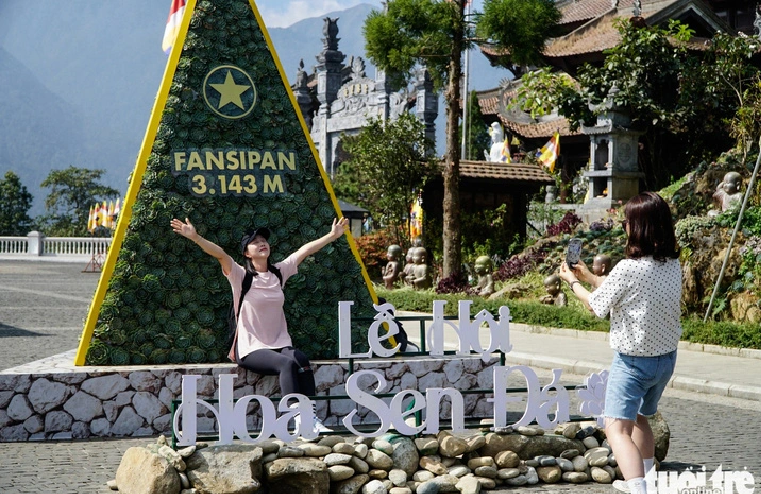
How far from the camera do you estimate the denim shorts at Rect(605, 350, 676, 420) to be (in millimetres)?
5180

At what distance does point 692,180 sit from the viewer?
867 inches

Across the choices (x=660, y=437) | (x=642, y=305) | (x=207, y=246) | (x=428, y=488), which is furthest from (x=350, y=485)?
(x=207, y=246)

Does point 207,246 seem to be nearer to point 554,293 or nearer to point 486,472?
point 486,472

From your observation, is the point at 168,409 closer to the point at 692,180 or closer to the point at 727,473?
the point at 727,473

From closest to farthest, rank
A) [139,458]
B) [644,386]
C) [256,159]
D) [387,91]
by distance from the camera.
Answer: [644,386] → [139,458] → [256,159] → [387,91]

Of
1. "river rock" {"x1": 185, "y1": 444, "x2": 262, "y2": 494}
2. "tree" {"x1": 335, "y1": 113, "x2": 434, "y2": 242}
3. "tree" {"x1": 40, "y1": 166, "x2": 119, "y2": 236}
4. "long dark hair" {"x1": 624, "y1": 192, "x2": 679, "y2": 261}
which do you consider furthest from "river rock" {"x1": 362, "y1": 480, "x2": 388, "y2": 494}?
"tree" {"x1": 40, "y1": 166, "x2": 119, "y2": 236}

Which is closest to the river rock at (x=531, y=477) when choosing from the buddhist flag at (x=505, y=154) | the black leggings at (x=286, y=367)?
the black leggings at (x=286, y=367)

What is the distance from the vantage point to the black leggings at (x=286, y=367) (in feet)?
23.7

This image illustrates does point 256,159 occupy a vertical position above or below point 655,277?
above

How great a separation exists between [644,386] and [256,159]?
4619mm

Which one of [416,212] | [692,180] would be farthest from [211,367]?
[416,212]

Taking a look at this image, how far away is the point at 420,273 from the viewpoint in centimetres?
2269

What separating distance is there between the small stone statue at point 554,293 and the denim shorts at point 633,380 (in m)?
14.1

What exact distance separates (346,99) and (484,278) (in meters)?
33.5
